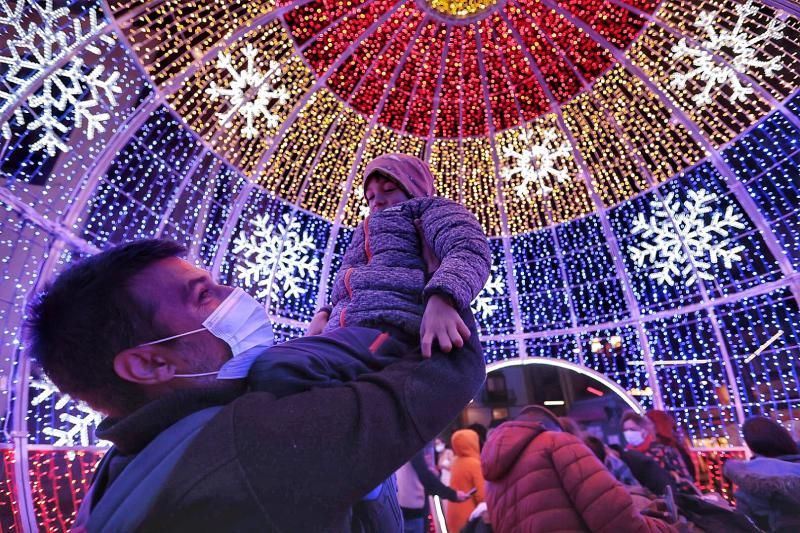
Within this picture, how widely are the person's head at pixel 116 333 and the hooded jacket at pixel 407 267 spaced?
59 cm

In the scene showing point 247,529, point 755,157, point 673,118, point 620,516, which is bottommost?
point 620,516

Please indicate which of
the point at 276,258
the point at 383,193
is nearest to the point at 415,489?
the point at 383,193

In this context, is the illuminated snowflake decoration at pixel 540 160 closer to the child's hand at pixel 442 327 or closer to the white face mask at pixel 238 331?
the child's hand at pixel 442 327

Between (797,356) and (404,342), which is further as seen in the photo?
(797,356)

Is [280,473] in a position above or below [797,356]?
below

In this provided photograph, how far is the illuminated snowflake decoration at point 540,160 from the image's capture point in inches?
332

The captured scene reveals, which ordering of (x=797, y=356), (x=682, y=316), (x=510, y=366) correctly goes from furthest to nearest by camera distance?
1. (x=510, y=366)
2. (x=682, y=316)
3. (x=797, y=356)

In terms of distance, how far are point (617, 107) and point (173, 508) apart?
851 cm

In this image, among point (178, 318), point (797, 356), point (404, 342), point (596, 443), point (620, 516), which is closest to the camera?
point (178, 318)

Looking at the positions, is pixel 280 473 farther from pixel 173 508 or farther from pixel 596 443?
pixel 596 443

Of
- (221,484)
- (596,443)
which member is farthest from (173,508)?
(596,443)

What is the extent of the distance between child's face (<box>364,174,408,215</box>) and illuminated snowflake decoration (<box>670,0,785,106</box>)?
6.41m

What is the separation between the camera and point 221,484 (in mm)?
846

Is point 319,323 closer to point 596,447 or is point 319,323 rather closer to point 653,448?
point 596,447
